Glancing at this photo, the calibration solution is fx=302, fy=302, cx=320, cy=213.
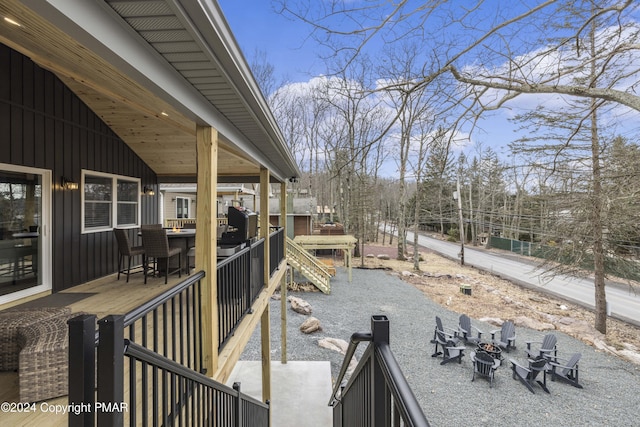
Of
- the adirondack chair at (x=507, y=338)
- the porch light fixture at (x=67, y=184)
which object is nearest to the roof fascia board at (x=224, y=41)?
the porch light fixture at (x=67, y=184)

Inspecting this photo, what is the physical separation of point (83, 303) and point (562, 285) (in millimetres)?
20637

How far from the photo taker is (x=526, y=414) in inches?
243

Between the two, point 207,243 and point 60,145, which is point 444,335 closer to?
point 207,243

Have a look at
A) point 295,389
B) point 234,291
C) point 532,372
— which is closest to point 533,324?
point 532,372

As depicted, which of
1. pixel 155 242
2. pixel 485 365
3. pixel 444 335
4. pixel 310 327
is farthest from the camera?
pixel 310 327

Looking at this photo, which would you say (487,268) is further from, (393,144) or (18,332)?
(18,332)

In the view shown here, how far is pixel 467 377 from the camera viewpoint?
747 cm

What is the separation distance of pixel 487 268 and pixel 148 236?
20410 mm

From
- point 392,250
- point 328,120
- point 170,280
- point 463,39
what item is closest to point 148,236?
point 170,280

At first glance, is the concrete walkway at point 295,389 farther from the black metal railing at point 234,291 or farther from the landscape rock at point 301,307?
the landscape rock at point 301,307

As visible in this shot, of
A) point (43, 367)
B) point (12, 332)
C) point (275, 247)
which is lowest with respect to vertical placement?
point (43, 367)

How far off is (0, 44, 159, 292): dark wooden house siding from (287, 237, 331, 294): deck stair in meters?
8.39

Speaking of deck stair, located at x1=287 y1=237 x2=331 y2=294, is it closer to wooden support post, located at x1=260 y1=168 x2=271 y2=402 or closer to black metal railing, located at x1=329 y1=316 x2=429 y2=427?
wooden support post, located at x1=260 y1=168 x2=271 y2=402

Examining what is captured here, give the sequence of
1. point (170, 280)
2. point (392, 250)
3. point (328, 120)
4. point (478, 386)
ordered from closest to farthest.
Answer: point (170, 280) → point (478, 386) → point (328, 120) → point (392, 250)
